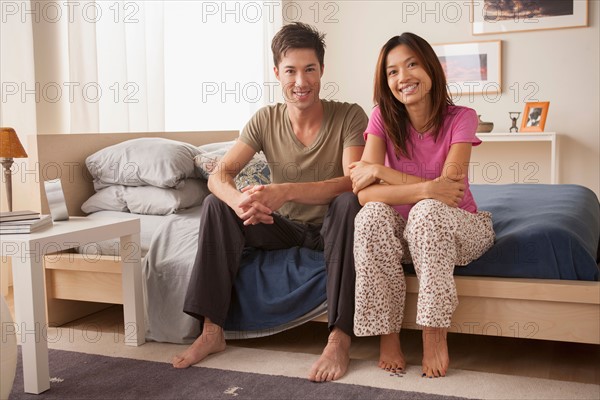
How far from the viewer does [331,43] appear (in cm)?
524

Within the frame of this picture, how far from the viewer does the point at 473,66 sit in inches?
189

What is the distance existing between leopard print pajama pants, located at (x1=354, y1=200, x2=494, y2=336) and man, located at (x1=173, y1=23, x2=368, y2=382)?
0.26 ft

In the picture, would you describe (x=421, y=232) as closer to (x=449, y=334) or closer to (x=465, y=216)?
(x=465, y=216)

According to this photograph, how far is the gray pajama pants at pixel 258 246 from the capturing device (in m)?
1.94

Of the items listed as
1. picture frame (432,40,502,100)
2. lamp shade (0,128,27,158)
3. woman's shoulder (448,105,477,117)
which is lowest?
lamp shade (0,128,27,158)

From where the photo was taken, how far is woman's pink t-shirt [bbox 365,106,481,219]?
199cm

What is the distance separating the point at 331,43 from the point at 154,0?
1797mm

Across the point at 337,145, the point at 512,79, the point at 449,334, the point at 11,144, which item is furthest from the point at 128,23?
the point at 512,79

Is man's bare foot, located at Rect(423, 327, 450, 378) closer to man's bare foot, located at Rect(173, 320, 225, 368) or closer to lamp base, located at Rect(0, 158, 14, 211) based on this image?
man's bare foot, located at Rect(173, 320, 225, 368)

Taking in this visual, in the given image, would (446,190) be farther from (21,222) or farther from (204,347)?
(21,222)

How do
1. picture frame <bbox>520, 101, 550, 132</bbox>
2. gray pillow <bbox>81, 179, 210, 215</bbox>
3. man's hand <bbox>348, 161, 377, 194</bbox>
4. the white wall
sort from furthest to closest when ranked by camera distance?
the white wall < picture frame <bbox>520, 101, 550, 132</bbox> < gray pillow <bbox>81, 179, 210, 215</bbox> < man's hand <bbox>348, 161, 377, 194</bbox>

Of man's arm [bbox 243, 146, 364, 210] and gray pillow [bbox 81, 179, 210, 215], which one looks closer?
man's arm [bbox 243, 146, 364, 210]

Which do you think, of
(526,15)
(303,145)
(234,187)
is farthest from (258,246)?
(526,15)

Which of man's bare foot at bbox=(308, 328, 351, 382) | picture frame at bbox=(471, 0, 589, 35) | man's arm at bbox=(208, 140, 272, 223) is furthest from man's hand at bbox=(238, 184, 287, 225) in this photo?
picture frame at bbox=(471, 0, 589, 35)
